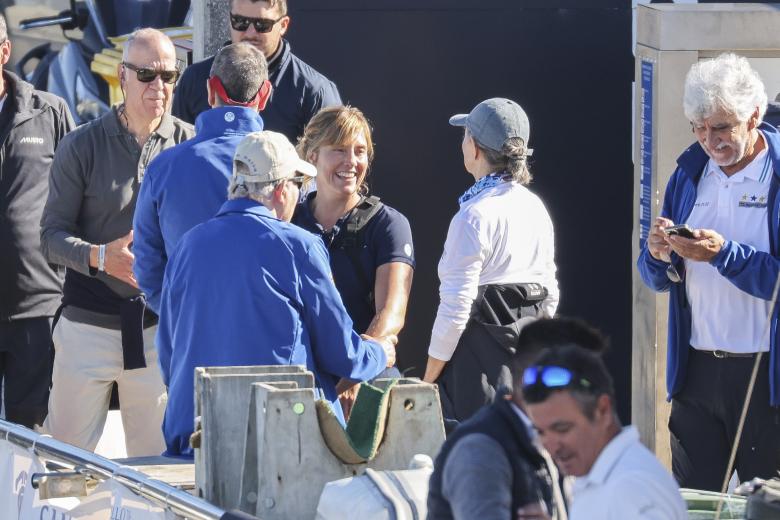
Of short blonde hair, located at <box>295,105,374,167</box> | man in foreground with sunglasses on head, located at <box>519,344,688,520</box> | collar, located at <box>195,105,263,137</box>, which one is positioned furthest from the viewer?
short blonde hair, located at <box>295,105,374,167</box>

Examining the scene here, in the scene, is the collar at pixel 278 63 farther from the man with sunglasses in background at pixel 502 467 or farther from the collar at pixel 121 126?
the man with sunglasses in background at pixel 502 467

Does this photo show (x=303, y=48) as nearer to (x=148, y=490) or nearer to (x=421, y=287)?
(x=421, y=287)

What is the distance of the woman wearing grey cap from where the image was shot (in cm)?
512

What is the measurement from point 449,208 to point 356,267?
2.11m

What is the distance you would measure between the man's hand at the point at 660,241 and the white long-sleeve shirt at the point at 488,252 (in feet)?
2.01

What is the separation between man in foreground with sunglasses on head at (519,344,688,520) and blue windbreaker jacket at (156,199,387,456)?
1409mm

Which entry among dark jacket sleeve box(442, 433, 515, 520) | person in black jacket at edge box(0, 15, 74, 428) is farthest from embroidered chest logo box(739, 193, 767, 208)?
person in black jacket at edge box(0, 15, 74, 428)

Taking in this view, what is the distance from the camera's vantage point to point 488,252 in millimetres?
5148

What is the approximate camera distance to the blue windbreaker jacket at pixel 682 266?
14.6 feet

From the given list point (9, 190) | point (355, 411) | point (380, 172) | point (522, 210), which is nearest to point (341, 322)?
point (355, 411)

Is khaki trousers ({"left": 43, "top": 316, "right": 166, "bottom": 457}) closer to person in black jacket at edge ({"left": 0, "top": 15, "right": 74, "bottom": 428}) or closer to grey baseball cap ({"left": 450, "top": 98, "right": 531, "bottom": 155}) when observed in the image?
person in black jacket at edge ({"left": 0, "top": 15, "right": 74, "bottom": 428})

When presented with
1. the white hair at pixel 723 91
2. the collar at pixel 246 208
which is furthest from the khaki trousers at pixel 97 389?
the white hair at pixel 723 91

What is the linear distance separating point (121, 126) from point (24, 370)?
48.0 inches

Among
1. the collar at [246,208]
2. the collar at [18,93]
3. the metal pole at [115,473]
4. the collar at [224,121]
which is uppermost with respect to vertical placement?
the collar at [18,93]
